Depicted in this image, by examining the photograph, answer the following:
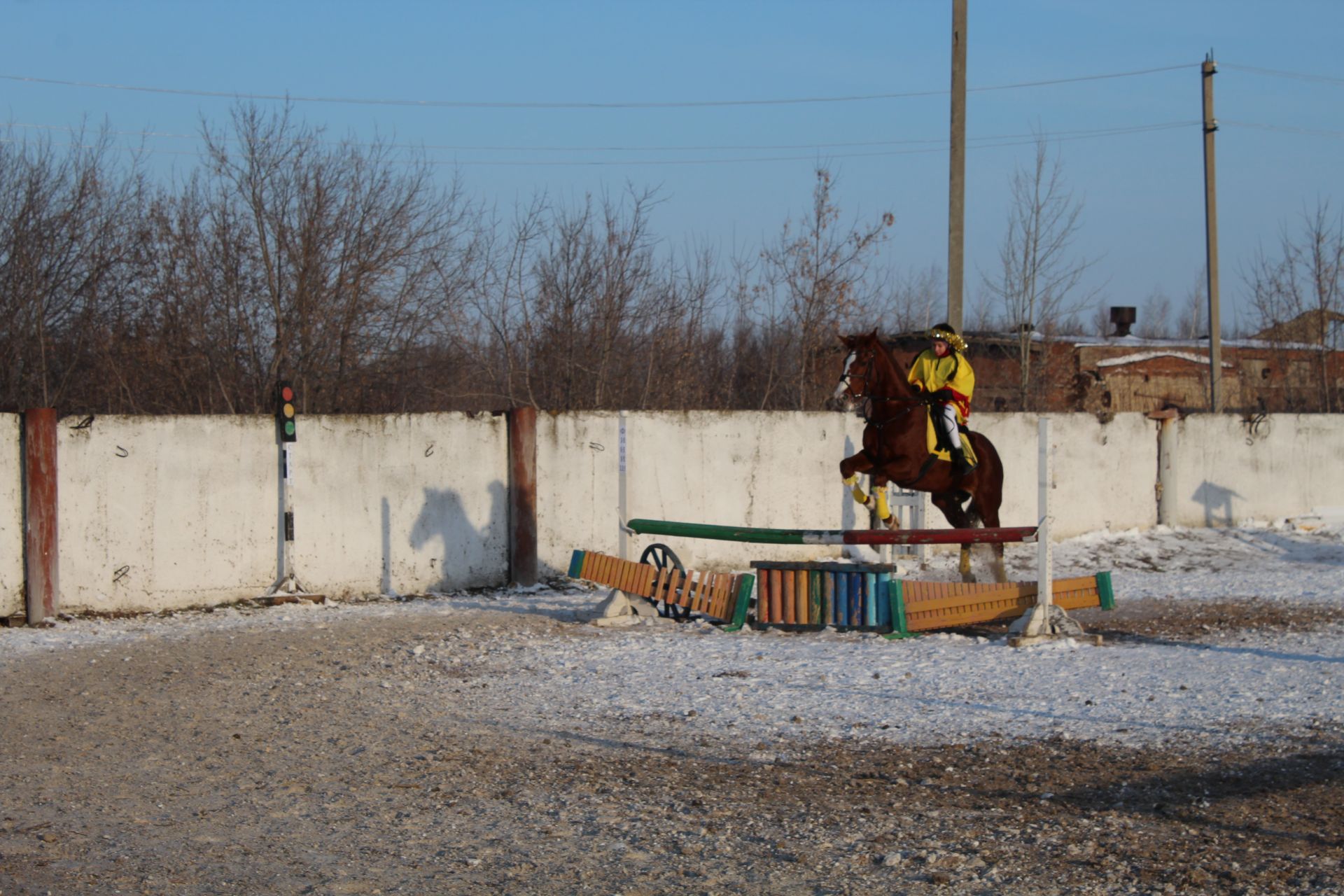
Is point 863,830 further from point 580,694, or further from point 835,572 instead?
point 835,572

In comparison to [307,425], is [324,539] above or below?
below

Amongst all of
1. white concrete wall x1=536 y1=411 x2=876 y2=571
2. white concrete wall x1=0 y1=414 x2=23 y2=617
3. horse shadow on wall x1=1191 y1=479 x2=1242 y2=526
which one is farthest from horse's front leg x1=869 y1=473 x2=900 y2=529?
horse shadow on wall x1=1191 y1=479 x2=1242 y2=526

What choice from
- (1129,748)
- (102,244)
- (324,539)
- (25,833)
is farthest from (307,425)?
(1129,748)

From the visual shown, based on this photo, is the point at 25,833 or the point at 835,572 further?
the point at 835,572

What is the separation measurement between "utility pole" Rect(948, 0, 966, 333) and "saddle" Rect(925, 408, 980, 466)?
374cm

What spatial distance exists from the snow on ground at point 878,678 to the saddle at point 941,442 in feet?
7.16

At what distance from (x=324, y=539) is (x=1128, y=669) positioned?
9.46 metres

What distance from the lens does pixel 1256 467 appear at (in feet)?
74.4

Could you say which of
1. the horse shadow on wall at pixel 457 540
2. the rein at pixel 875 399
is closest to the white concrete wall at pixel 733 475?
the horse shadow on wall at pixel 457 540

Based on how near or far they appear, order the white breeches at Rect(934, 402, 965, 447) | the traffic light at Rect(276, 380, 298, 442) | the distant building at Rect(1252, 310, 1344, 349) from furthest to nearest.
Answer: the distant building at Rect(1252, 310, 1344, 349), the traffic light at Rect(276, 380, 298, 442), the white breeches at Rect(934, 402, 965, 447)

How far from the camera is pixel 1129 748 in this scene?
25.2 ft

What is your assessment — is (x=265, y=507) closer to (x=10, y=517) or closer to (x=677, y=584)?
→ (x=10, y=517)

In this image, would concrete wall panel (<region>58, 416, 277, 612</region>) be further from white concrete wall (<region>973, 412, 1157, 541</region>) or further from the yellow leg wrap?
white concrete wall (<region>973, 412, 1157, 541</region>)

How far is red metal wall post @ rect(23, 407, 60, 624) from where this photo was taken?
13961 mm
